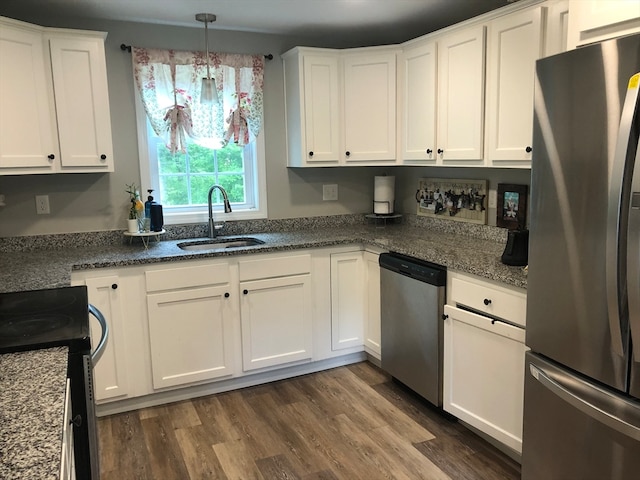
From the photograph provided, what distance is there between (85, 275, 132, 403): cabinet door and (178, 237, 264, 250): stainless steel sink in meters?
0.63

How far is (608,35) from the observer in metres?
1.77

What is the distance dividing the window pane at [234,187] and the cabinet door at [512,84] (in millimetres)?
1717

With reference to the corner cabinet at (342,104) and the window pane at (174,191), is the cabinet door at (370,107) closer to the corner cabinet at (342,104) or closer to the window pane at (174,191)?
the corner cabinet at (342,104)

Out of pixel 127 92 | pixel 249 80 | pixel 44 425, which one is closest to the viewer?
pixel 44 425

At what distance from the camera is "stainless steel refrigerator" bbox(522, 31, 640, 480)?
154 centimetres

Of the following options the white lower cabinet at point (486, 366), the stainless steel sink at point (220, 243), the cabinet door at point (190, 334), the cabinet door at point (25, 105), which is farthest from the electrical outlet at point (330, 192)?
the cabinet door at point (25, 105)

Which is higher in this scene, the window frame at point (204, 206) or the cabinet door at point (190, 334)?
the window frame at point (204, 206)

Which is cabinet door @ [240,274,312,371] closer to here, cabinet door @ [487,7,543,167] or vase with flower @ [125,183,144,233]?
vase with flower @ [125,183,144,233]

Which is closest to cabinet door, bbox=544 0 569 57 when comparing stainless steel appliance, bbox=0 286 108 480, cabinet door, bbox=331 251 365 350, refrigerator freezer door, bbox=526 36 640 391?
refrigerator freezer door, bbox=526 36 640 391

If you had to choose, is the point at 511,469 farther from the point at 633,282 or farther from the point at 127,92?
the point at 127,92

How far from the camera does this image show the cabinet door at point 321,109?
3.45m

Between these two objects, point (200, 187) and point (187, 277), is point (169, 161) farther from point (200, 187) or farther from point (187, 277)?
point (187, 277)

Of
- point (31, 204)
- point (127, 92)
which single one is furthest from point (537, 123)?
point (31, 204)

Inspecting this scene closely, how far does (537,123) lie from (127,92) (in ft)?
8.00
